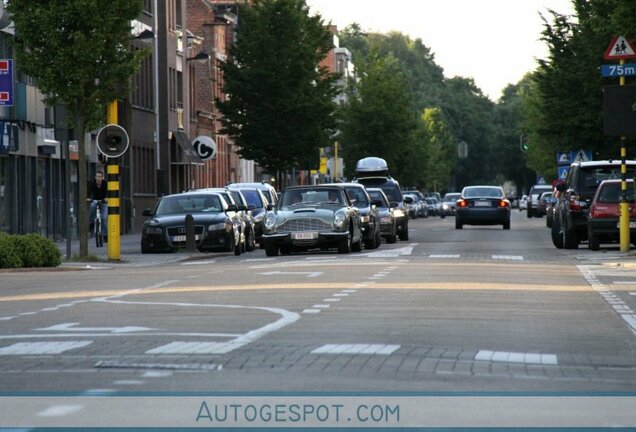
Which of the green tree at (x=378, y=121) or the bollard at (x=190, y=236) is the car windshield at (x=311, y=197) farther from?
the green tree at (x=378, y=121)

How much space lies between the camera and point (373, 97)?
12694 centimetres

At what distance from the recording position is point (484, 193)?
70125mm

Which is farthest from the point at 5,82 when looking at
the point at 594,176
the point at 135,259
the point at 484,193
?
the point at 484,193

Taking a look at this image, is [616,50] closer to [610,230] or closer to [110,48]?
[610,230]

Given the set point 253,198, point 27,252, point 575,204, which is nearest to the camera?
point 27,252

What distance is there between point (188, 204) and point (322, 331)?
29164mm

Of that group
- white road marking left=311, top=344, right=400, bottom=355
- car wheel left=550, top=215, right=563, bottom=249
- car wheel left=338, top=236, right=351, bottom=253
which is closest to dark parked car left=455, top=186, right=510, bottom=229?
car wheel left=550, top=215, right=563, bottom=249

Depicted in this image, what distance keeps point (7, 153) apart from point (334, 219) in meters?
15.2

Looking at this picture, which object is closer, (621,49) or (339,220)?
(621,49)

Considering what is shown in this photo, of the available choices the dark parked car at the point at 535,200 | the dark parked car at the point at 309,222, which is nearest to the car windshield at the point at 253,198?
the dark parked car at the point at 309,222

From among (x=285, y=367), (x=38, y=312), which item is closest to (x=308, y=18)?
(x=38, y=312)

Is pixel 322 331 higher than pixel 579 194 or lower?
lower

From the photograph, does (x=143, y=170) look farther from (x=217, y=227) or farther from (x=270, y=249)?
(x=270, y=249)

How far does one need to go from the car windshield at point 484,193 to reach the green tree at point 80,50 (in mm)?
33041
